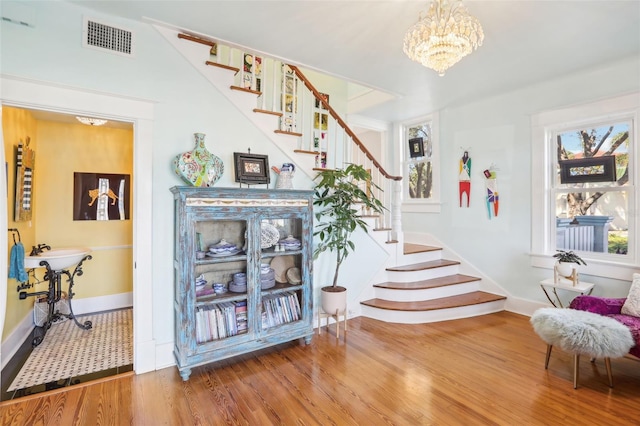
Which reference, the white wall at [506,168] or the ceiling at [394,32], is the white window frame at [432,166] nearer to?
the white wall at [506,168]

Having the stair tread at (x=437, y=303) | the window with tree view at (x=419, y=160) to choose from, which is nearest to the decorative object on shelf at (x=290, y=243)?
the stair tread at (x=437, y=303)

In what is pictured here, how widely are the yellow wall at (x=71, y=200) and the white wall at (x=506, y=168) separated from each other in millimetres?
4655

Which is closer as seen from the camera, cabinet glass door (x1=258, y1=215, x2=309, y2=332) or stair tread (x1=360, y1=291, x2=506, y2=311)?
cabinet glass door (x1=258, y1=215, x2=309, y2=332)

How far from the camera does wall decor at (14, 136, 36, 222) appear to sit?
3.04 metres

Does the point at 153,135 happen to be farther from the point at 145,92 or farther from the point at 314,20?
the point at 314,20

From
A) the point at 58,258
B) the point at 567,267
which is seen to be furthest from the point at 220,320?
the point at 567,267

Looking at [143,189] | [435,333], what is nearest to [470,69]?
[435,333]

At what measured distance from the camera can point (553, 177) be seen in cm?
376

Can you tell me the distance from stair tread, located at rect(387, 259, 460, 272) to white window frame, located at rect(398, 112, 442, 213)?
814mm

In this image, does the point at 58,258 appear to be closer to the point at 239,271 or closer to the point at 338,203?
the point at 239,271

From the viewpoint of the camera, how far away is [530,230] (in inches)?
153

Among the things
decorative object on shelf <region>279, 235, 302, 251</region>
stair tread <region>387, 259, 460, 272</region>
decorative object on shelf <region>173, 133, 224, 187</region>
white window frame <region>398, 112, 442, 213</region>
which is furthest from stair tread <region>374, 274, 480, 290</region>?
decorative object on shelf <region>173, 133, 224, 187</region>

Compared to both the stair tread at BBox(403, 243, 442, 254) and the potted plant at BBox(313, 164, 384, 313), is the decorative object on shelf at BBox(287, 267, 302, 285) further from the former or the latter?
the stair tread at BBox(403, 243, 442, 254)

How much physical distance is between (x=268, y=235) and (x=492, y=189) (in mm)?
3159
